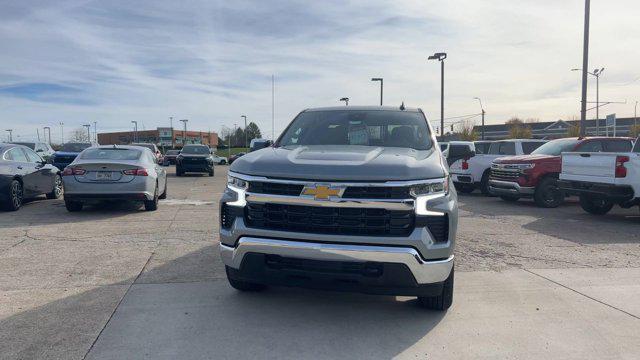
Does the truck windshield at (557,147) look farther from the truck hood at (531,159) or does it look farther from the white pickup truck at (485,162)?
the white pickup truck at (485,162)

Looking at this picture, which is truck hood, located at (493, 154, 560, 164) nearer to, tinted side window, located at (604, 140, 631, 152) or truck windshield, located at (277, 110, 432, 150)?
tinted side window, located at (604, 140, 631, 152)

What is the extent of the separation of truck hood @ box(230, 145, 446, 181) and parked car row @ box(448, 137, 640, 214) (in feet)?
5.14

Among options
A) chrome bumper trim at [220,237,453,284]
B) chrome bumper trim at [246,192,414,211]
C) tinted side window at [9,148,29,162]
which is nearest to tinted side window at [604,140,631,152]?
chrome bumper trim at [220,237,453,284]

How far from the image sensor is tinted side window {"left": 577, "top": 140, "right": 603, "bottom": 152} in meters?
11.9

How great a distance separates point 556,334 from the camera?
13.1 ft

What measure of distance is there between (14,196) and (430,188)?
9.29 meters

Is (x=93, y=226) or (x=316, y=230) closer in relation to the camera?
(x=316, y=230)

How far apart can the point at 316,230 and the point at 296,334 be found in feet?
2.72

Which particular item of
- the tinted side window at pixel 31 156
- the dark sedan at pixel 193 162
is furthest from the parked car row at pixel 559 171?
the dark sedan at pixel 193 162

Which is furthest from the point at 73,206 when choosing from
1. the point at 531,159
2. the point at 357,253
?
the point at 531,159

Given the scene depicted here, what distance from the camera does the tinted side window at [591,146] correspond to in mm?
11867

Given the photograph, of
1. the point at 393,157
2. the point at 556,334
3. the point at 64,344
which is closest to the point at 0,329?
the point at 64,344

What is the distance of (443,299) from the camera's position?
→ 439cm

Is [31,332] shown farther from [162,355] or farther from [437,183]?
[437,183]
